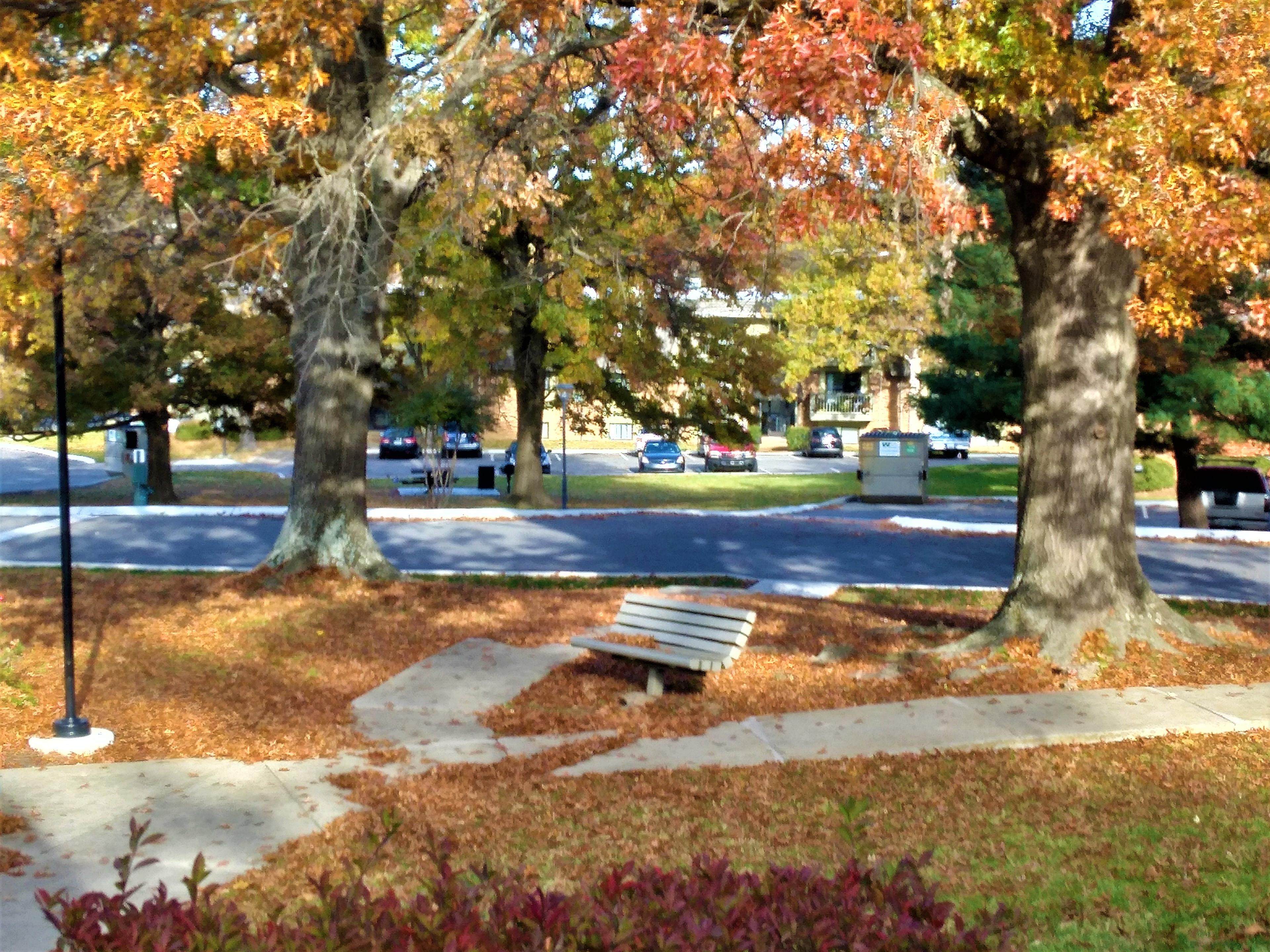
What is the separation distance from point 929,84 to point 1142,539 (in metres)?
14.8

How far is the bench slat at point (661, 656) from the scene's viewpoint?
922 cm

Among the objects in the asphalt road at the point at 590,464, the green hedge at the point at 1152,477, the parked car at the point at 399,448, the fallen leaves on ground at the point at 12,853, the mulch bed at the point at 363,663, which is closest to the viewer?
the fallen leaves on ground at the point at 12,853

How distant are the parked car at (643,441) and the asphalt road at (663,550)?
80.3 ft

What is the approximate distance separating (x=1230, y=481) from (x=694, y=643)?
73.5 ft

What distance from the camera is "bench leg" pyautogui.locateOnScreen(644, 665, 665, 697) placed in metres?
9.71

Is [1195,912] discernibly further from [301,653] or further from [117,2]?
[117,2]

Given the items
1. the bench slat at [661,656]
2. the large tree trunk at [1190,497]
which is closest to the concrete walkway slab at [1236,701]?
the bench slat at [661,656]

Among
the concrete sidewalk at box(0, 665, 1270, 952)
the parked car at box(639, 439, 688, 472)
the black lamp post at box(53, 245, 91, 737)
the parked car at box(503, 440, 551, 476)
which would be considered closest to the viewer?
the concrete sidewalk at box(0, 665, 1270, 952)

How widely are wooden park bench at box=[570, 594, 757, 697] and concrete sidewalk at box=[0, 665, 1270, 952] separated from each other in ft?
2.04

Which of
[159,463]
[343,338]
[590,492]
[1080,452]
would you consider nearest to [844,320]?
[590,492]

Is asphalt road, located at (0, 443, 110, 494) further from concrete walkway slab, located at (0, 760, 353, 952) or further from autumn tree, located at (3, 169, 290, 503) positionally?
concrete walkway slab, located at (0, 760, 353, 952)

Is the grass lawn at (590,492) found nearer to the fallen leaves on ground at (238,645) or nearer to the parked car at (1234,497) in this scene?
the parked car at (1234,497)

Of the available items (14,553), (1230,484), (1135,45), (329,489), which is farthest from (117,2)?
(1230,484)

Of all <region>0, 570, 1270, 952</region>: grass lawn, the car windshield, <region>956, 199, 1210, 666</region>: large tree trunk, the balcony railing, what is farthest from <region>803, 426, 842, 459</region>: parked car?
<region>956, 199, 1210, 666</region>: large tree trunk
